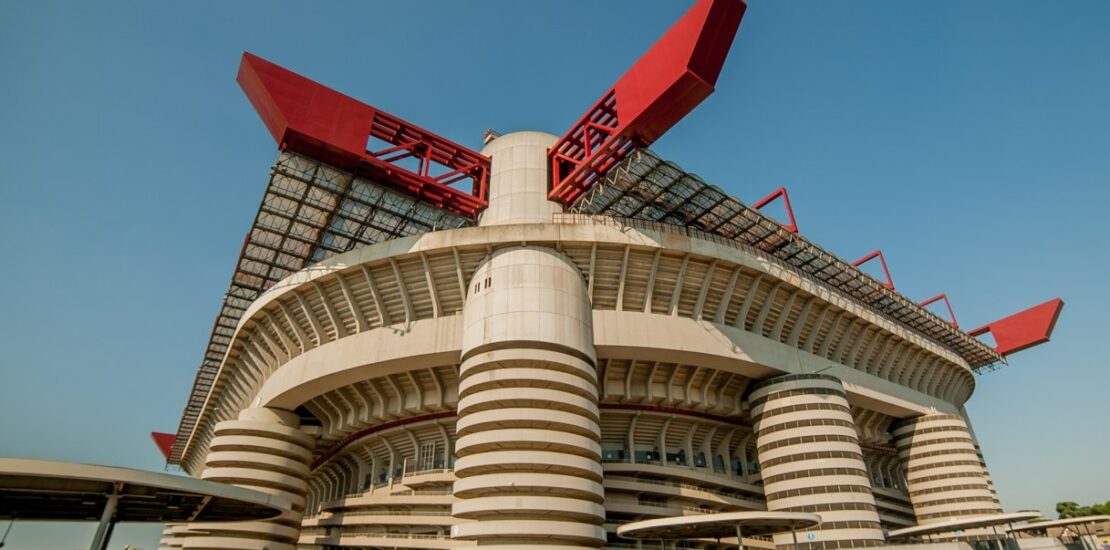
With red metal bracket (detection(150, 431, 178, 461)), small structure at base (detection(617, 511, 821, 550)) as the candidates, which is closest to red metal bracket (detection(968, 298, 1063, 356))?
small structure at base (detection(617, 511, 821, 550))

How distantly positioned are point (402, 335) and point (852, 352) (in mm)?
30992

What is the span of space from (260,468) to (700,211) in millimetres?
29800

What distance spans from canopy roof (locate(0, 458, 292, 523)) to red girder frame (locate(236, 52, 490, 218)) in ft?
58.0

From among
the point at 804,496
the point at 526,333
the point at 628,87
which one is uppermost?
the point at 628,87

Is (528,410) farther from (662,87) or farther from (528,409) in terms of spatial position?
(662,87)

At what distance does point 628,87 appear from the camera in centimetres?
2883

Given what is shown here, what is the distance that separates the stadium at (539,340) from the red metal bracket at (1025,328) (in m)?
33.5

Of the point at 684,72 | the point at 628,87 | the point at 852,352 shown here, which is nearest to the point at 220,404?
the point at 628,87

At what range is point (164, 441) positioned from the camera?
3602 inches

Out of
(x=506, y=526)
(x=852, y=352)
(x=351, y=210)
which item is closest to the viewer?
(x=506, y=526)

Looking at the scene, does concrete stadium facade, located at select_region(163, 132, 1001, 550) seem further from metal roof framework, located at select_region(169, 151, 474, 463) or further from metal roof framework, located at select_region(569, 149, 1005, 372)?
metal roof framework, located at select_region(169, 151, 474, 463)

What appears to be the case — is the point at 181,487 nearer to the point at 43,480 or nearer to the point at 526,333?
the point at 43,480

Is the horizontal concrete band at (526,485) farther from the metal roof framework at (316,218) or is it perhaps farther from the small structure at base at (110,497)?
the metal roof framework at (316,218)

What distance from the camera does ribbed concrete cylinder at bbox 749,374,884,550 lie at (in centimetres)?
2909
